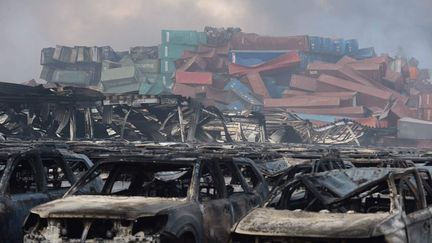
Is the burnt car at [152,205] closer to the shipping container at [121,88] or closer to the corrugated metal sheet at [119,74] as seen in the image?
the shipping container at [121,88]

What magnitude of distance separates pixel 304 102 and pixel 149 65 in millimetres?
21955

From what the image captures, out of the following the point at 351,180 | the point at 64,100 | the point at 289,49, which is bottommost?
the point at 351,180

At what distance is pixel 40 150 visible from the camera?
7.81m

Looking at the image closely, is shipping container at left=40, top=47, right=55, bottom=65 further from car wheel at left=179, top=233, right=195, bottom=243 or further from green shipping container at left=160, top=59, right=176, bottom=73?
car wheel at left=179, top=233, right=195, bottom=243

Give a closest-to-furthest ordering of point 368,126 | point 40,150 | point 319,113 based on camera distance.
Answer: point 40,150 < point 368,126 < point 319,113

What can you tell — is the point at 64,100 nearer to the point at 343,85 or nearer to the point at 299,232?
the point at 299,232

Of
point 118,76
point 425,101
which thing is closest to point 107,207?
point 425,101

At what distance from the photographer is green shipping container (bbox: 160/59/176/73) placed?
220ft

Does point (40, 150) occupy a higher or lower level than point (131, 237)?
higher

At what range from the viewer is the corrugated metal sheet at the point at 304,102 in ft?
165

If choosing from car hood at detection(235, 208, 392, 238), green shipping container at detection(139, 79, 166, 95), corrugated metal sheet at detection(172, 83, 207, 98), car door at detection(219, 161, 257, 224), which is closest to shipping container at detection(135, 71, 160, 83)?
green shipping container at detection(139, 79, 166, 95)

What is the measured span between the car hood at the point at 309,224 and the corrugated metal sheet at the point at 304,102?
45.3m

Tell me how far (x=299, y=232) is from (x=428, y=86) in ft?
218

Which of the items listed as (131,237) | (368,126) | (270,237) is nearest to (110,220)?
(131,237)
